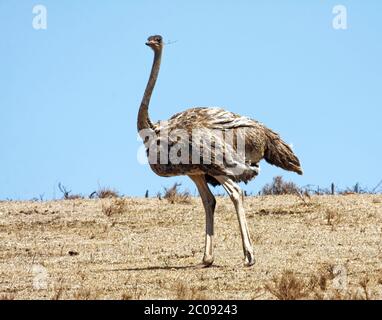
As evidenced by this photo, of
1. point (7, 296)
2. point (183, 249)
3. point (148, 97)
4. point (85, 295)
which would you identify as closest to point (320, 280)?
point (85, 295)

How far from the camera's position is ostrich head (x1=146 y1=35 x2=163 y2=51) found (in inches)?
575

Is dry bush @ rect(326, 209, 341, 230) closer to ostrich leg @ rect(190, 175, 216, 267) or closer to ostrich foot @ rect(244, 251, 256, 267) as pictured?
ostrich leg @ rect(190, 175, 216, 267)

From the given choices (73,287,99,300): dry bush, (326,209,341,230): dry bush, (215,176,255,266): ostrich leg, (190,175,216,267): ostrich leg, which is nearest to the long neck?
(190,175,216,267): ostrich leg

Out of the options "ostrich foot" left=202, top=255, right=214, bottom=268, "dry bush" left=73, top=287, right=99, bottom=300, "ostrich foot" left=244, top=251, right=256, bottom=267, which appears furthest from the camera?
"ostrich foot" left=202, top=255, right=214, bottom=268

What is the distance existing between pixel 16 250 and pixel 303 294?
19.8ft

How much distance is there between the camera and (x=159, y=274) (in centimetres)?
1330

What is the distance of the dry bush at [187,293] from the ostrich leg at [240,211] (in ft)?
5.86

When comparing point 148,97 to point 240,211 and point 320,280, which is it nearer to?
point 240,211

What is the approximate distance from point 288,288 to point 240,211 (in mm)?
2616

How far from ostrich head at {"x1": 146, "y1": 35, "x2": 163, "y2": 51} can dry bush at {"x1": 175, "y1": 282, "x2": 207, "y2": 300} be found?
3729 mm

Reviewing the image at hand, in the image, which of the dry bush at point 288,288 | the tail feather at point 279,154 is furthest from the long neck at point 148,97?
the dry bush at point 288,288

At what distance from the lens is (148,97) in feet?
46.9
